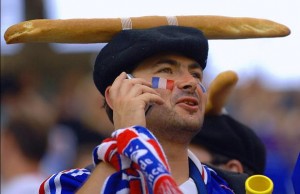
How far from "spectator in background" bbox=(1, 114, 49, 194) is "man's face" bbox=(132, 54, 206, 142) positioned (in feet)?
6.97

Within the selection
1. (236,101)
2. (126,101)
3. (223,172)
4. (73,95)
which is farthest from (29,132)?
(236,101)

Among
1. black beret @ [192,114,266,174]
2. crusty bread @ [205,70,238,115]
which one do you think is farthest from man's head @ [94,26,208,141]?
black beret @ [192,114,266,174]

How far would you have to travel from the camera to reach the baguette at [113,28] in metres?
4.20

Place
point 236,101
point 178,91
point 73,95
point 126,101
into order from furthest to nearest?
1. point 236,101
2. point 73,95
3. point 178,91
4. point 126,101

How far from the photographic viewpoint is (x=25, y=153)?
20.9 feet

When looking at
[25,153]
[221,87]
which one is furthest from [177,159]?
[25,153]

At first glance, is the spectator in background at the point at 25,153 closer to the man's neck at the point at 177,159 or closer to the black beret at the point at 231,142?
the black beret at the point at 231,142

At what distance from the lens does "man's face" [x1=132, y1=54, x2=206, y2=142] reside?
4.15m

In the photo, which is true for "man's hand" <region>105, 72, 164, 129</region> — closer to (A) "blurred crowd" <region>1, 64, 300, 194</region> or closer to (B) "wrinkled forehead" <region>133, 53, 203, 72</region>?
(B) "wrinkled forehead" <region>133, 53, 203, 72</region>

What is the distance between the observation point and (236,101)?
12328 millimetres

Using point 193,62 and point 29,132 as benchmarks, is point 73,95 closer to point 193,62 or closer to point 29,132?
point 29,132

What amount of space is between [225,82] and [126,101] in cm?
144

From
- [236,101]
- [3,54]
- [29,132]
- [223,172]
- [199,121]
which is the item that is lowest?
[236,101]

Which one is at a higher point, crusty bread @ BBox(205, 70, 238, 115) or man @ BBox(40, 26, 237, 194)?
man @ BBox(40, 26, 237, 194)
